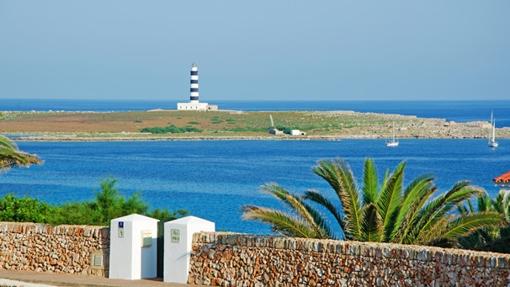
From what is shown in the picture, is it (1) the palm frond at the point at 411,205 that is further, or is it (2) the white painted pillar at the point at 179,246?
(2) the white painted pillar at the point at 179,246

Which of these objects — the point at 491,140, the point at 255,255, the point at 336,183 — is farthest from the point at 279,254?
the point at 491,140

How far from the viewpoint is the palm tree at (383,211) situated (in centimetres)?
1508

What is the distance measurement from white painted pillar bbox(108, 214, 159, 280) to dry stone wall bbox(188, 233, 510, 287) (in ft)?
3.00

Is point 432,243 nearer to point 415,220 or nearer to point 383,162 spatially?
point 415,220

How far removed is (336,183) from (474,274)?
2.93m

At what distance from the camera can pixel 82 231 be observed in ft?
55.2

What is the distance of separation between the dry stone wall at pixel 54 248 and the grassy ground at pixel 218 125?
4646 inches

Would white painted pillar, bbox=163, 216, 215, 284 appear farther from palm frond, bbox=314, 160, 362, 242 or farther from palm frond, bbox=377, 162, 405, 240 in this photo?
palm frond, bbox=377, 162, 405, 240

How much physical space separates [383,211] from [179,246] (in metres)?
3.11

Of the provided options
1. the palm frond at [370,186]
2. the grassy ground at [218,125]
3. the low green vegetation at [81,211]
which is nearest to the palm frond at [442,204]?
the palm frond at [370,186]

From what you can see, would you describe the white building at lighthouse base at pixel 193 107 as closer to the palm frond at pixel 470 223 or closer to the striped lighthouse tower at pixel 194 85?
the striped lighthouse tower at pixel 194 85

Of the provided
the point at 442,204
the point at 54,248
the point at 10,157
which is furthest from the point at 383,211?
the point at 10,157

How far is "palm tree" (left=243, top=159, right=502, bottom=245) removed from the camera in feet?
49.5

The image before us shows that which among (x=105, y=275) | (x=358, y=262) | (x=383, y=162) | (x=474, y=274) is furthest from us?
(x=383, y=162)
